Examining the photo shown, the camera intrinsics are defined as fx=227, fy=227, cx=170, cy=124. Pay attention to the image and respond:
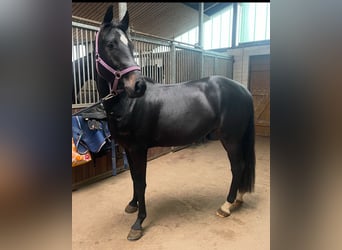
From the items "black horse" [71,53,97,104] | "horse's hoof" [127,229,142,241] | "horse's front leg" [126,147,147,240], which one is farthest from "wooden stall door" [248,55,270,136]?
"horse's hoof" [127,229,142,241]

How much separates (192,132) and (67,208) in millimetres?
1262

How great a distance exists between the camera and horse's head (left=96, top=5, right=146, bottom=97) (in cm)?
119

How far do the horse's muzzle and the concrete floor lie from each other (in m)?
0.88

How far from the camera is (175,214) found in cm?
166

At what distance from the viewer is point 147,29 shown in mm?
5480

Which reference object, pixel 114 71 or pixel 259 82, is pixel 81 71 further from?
pixel 259 82

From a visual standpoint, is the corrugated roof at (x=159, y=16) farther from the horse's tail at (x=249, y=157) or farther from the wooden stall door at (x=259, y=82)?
the horse's tail at (x=249, y=157)

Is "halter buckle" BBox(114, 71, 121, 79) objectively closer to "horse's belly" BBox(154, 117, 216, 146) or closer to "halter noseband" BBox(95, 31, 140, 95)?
"halter noseband" BBox(95, 31, 140, 95)

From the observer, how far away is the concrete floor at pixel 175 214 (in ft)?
4.41

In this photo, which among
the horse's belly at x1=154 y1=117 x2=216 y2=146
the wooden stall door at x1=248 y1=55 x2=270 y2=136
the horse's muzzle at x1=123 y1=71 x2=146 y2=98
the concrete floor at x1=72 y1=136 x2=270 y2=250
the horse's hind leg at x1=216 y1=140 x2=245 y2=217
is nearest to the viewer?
the horse's muzzle at x1=123 y1=71 x2=146 y2=98

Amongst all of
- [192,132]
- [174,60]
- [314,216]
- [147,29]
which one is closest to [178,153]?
[174,60]

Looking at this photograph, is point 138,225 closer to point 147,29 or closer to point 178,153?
point 178,153

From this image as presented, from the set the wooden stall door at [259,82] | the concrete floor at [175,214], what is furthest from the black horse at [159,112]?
the wooden stall door at [259,82]

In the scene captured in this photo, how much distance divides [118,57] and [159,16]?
14.3ft
